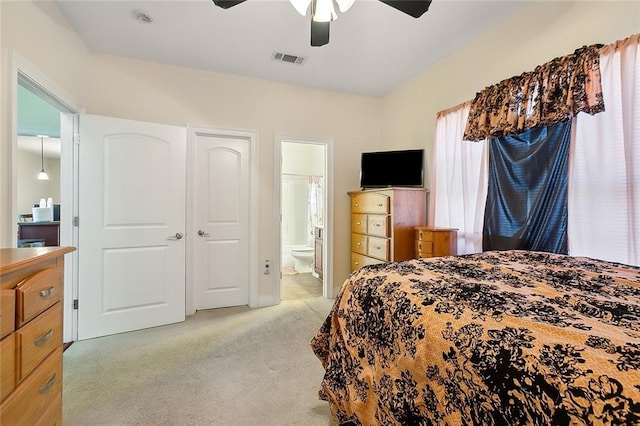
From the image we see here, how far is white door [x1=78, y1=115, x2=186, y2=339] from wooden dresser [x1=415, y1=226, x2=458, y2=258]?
2.40 metres

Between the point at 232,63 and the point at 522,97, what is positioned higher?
the point at 232,63

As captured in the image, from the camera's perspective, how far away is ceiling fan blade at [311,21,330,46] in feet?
6.03

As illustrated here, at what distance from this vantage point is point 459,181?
277 cm

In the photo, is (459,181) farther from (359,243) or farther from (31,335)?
(31,335)

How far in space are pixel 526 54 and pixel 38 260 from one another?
3.17 m

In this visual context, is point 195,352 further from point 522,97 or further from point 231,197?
point 522,97

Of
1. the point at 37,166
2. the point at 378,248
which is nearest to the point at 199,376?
the point at 378,248

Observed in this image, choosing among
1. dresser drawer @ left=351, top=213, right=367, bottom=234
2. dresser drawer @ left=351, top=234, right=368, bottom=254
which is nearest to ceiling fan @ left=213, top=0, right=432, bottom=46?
dresser drawer @ left=351, top=213, right=367, bottom=234

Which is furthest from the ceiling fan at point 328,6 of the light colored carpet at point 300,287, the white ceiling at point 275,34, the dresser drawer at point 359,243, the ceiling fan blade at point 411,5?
the light colored carpet at point 300,287

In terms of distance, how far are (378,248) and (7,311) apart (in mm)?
2790

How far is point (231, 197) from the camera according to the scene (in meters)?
3.35

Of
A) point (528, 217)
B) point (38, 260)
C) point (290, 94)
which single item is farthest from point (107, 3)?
point (528, 217)

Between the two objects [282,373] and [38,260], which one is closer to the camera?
[38,260]

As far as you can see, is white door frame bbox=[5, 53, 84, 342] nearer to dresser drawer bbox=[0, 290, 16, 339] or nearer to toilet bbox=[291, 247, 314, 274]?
dresser drawer bbox=[0, 290, 16, 339]
